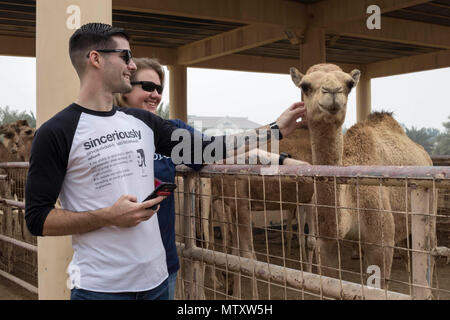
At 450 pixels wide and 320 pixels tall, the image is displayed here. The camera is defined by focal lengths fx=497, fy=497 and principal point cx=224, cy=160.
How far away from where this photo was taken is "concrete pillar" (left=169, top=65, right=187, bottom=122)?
18597 millimetres

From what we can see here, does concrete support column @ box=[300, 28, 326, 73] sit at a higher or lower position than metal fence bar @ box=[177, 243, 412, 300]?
higher

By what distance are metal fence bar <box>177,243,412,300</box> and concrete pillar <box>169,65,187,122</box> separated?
15.6m

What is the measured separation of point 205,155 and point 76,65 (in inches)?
37.4

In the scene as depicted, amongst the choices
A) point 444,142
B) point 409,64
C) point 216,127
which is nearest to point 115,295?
point 216,127

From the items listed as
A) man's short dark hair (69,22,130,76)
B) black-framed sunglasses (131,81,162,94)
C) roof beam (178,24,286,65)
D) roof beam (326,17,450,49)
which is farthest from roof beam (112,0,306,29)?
man's short dark hair (69,22,130,76)

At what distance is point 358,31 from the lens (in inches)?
579

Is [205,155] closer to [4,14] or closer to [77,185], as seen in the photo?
[77,185]

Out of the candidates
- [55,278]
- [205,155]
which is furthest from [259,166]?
[55,278]

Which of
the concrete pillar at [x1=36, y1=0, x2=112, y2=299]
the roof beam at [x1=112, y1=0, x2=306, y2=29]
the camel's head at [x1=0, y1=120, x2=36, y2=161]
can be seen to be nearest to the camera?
the concrete pillar at [x1=36, y1=0, x2=112, y2=299]

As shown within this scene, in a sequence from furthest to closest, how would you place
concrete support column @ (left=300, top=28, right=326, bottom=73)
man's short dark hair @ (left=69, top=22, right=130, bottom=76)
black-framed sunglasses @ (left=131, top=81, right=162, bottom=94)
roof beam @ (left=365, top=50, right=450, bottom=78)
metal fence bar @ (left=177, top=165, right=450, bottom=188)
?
roof beam @ (left=365, top=50, right=450, bottom=78) < concrete support column @ (left=300, top=28, right=326, bottom=73) < black-framed sunglasses @ (left=131, top=81, right=162, bottom=94) < man's short dark hair @ (left=69, top=22, right=130, bottom=76) < metal fence bar @ (left=177, top=165, right=450, bottom=188)

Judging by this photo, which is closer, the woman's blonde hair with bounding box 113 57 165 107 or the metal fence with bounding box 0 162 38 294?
the woman's blonde hair with bounding box 113 57 165 107

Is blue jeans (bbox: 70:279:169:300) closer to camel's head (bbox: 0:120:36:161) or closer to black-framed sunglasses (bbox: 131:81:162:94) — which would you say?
black-framed sunglasses (bbox: 131:81:162:94)

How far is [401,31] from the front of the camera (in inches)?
590

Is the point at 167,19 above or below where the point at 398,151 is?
above
